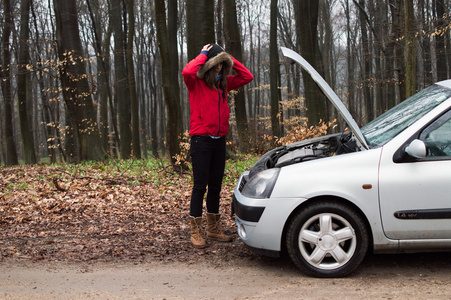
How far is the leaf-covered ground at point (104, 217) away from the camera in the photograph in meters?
4.55

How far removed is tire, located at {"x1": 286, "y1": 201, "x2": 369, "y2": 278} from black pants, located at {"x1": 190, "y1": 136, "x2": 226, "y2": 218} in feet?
4.37

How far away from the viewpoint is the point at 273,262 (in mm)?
4059

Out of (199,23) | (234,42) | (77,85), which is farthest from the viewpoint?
(234,42)

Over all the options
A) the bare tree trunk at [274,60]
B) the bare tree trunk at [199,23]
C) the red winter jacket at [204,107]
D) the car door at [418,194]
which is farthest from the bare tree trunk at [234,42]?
the car door at [418,194]

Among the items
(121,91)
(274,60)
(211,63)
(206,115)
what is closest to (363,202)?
(206,115)

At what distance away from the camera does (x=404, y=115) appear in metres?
4.02

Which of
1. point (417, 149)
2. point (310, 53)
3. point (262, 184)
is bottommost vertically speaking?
point (262, 184)

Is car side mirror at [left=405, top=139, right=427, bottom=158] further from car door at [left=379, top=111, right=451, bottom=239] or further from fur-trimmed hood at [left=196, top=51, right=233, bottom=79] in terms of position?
fur-trimmed hood at [left=196, top=51, right=233, bottom=79]

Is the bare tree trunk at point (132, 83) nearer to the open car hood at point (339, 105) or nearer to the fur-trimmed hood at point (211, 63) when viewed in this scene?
the fur-trimmed hood at point (211, 63)

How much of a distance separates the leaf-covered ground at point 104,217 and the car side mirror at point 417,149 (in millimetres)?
2026

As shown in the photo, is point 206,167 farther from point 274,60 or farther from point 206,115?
point 274,60

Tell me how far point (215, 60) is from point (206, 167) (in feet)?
3.89

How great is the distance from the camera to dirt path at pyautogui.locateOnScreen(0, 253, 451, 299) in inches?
128

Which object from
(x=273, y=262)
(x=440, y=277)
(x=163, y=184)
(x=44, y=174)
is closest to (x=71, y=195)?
(x=163, y=184)
